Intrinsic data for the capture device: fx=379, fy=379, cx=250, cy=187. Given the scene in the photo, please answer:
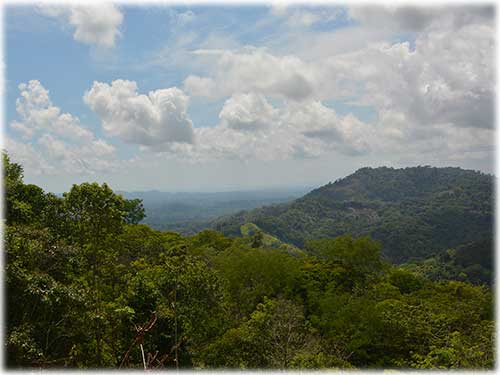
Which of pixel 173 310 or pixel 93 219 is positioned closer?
pixel 93 219

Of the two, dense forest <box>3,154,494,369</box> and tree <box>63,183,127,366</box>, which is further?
tree <box>63,183,127,366</box>

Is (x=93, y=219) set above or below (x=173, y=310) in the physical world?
above

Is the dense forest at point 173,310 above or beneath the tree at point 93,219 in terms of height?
beneath

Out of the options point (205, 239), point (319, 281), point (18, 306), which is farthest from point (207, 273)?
point (205, 239)

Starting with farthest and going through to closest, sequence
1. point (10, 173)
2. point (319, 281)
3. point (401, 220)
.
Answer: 1. point (401, 220)
2. point (319, 281)
3. point (10, 173)

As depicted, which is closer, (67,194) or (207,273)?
(67,194)

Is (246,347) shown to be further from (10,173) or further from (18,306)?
(10,173)

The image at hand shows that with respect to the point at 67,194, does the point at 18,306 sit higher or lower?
lower

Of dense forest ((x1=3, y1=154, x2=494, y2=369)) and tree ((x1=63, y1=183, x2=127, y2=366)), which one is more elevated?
tree ((x1=63, y1=183, x2=127, y2=366))

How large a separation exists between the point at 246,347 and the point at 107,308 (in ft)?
19.2

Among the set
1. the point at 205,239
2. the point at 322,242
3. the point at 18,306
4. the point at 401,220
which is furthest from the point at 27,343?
the point at 401,220

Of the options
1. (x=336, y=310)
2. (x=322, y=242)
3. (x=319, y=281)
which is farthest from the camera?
(x=322, y=242)

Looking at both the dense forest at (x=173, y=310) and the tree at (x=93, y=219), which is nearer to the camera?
the dense forest at (x=173, y=310)

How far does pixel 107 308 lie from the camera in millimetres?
14406
